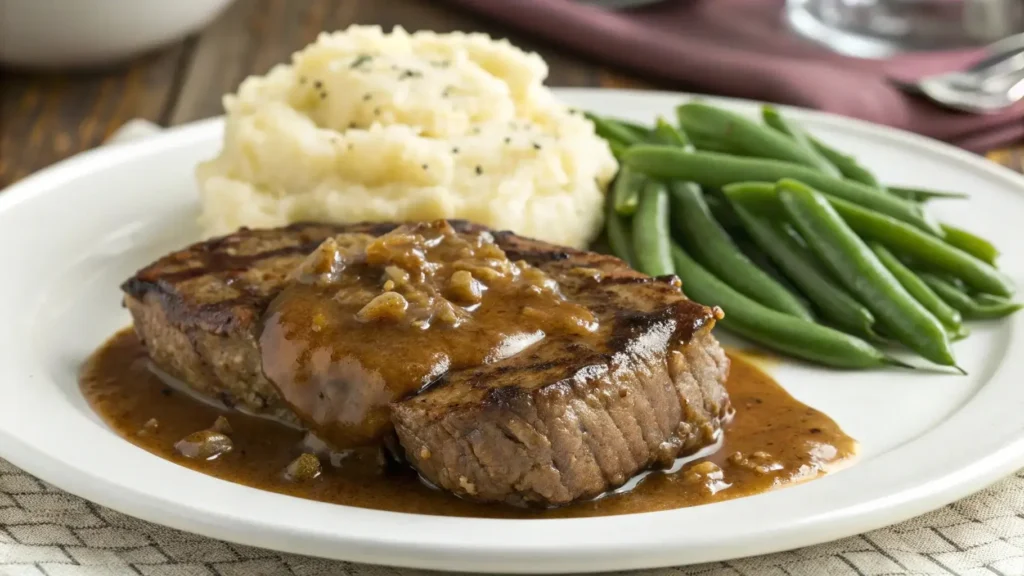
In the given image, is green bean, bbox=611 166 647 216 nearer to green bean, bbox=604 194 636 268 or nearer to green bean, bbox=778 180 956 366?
green bean, bbox=604 194 636 268

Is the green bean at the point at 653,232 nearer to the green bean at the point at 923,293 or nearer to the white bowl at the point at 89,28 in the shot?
the green bean at the point at 923,293

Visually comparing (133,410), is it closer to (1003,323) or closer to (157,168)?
(157,168)

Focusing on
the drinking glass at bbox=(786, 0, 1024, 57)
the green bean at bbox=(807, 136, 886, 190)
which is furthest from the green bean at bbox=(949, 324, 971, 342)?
the drinking glass at bbox=(786, 0, 1024, 57)

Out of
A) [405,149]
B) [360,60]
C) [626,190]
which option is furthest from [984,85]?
[405,149]

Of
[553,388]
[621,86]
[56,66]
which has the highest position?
[553,388]

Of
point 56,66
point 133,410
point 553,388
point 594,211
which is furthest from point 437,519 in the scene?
point 56,66

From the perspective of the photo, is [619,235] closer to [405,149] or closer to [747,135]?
[747,135]

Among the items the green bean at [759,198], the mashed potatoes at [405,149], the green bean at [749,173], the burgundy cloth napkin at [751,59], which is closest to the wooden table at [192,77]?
the burgundy cloth napkin at [751,59]

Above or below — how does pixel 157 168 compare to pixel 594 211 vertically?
below
